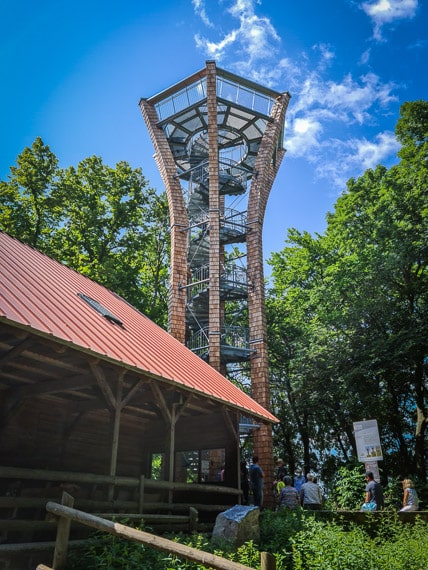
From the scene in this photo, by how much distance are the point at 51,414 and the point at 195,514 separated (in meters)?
3.64

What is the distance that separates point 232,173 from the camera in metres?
25.2

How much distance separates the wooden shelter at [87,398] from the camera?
6.68 meters

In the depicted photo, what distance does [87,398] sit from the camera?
973 centimetres

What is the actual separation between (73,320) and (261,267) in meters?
14.4

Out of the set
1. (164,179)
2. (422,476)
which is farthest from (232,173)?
A: (422,476)

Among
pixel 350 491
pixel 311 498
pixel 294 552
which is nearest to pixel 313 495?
pixel 311 498

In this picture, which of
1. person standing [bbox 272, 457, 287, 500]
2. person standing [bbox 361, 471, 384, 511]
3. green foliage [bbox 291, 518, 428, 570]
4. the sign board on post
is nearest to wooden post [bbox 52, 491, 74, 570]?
green foliage [bbox 291, 518, 428, 570]

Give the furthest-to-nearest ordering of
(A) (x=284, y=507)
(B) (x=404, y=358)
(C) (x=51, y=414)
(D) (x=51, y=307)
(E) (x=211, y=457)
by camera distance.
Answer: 1. (B) (x=404, y=358)
2. (E) (x=211, y=457)
3. (A) (x=284, y=507)
4. (C) (x=51, y=414)
5. (D) (x=51, y=307)

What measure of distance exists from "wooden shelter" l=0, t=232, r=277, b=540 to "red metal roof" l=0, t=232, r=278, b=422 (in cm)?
3

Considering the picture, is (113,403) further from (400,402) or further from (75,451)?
(400,402)

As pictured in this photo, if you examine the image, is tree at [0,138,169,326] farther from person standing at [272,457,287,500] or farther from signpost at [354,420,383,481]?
signpost at [354,420,383,481]

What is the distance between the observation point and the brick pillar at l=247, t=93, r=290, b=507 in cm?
1742

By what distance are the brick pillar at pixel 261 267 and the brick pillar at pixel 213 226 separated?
1.82 metres

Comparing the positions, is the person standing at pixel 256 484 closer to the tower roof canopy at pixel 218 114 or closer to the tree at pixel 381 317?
the tree at pixel 381 317
